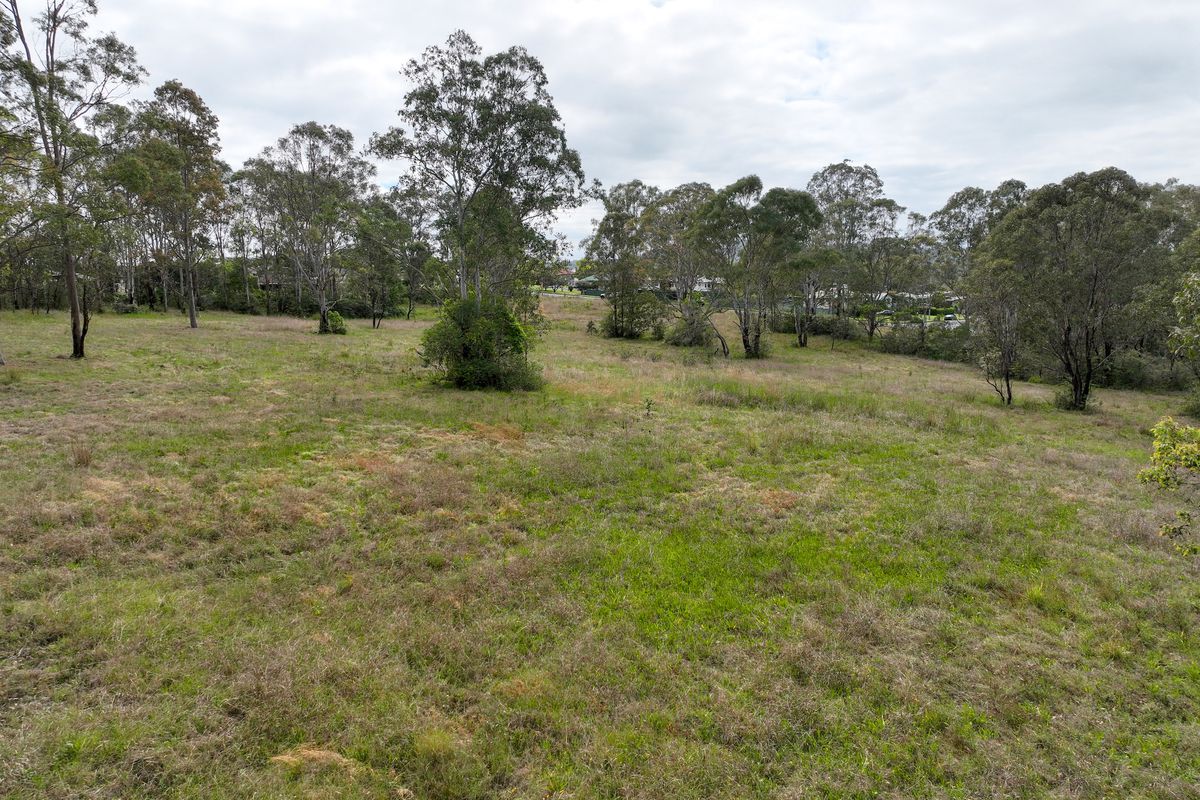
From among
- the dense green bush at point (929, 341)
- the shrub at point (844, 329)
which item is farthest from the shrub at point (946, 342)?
the shrub at point (844, 329)

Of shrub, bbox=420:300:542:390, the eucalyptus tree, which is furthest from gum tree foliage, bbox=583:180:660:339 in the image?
shrub, bbox=420:300:542:390

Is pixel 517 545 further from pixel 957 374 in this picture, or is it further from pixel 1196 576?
pixel 957 374

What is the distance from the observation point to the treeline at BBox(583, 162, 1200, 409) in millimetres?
20500

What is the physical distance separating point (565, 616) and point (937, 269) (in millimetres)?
45265

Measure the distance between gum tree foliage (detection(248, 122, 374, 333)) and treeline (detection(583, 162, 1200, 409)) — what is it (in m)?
17.8

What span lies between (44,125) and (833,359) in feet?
128

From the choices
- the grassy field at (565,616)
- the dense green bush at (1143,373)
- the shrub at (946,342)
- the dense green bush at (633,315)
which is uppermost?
the dense green bush at (633,315)

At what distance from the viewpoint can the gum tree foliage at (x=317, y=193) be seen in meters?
34.3

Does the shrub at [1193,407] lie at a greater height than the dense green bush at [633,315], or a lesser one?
lesser

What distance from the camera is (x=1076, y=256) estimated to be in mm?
19969

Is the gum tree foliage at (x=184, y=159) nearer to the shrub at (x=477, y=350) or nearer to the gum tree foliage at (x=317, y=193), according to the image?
the gum tree foliage at (x=317, y=193)

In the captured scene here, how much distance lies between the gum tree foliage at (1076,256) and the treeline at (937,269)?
5 centimetres

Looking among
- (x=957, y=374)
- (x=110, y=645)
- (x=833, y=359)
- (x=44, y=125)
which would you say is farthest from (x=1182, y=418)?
(x=44, y=125)

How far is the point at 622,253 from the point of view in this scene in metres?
40.9
